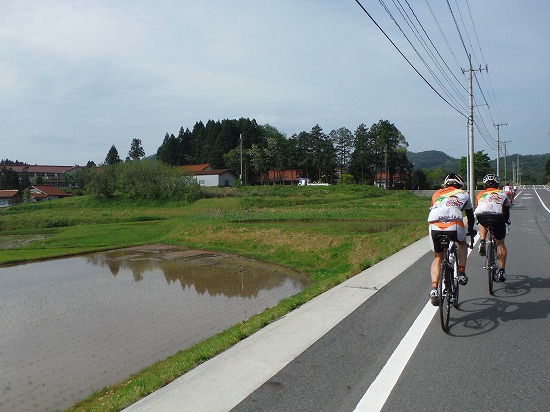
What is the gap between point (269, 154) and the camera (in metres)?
79.1

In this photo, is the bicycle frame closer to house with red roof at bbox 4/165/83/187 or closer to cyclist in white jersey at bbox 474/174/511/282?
cyclist in white jersey at bbox 474/174/511/282

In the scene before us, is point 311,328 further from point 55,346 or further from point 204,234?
point 204,234

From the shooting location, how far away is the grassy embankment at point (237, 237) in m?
6.21

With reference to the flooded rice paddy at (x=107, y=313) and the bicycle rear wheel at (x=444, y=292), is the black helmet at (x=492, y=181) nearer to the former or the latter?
the bicycle rear wheel at (x=444, y=292)

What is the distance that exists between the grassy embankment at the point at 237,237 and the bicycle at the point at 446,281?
2443 millimetres

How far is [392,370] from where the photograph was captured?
4227 millimetres

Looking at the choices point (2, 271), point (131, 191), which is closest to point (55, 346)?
point (2, 271)

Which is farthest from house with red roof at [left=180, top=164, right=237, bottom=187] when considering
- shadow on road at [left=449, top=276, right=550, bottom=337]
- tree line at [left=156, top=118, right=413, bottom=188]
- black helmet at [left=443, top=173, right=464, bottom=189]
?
black helmet at [left=443, top=173, right=464, bottom=189]

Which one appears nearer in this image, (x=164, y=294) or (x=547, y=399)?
(x=547, y=399)

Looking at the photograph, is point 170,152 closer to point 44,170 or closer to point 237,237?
point 44,170

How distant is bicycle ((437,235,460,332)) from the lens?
5.22 metres

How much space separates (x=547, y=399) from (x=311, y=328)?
2759 millimetres

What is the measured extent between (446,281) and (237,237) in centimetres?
2201

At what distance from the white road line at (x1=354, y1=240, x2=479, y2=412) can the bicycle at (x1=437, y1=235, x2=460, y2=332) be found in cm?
34
